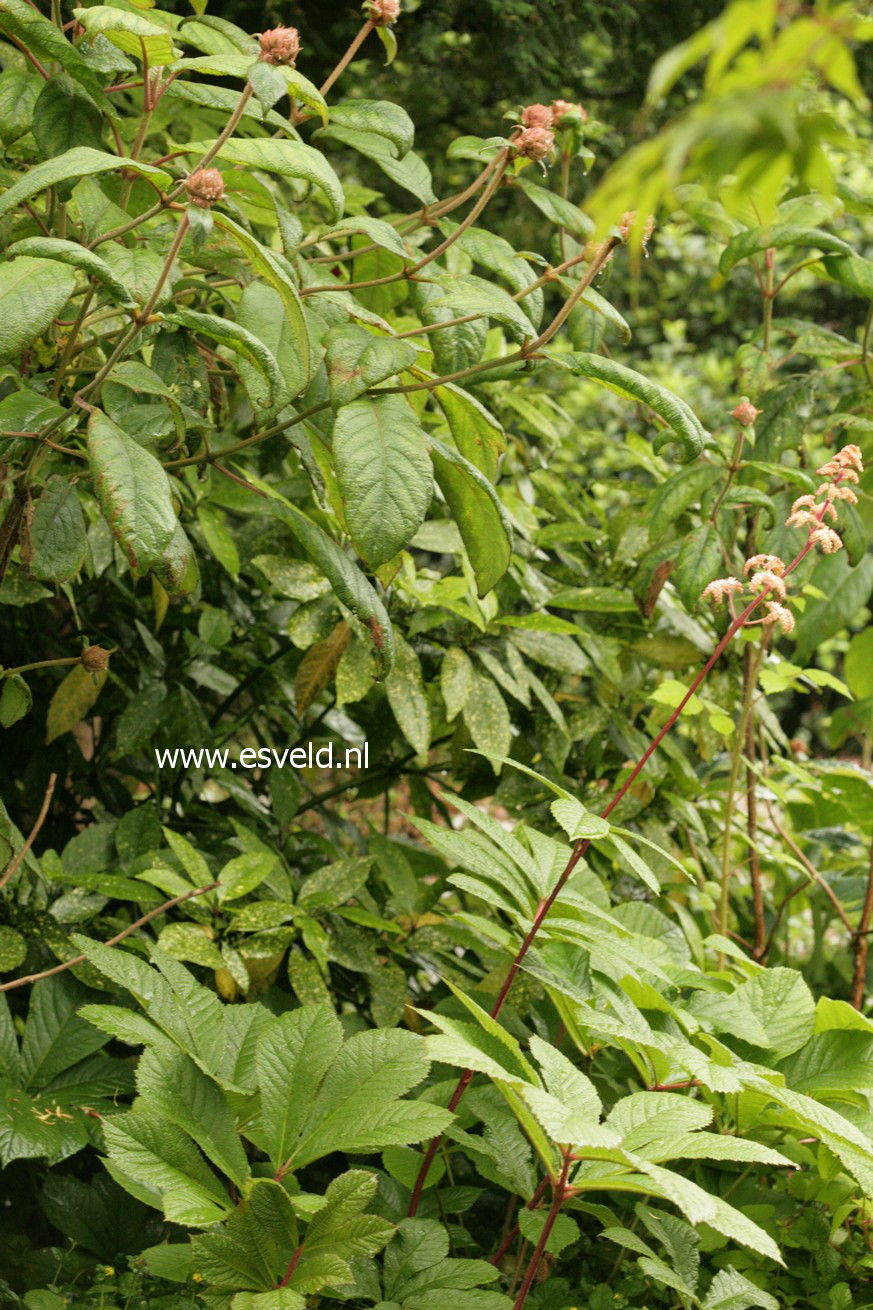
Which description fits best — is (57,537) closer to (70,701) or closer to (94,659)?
(94,659)

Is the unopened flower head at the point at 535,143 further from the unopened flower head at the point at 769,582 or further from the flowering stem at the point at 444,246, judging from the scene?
the unopened flower head at the point at 769,582

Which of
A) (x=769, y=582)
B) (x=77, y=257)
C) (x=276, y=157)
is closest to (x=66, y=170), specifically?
(x=77, y=257)

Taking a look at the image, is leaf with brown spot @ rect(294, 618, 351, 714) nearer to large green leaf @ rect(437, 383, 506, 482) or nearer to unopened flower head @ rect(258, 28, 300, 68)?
large green leaf @ rect(437, 383, 506, 482)

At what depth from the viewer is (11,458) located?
113 cm

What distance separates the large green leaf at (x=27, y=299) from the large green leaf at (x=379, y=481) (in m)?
0.25

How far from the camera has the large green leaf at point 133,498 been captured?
930 mm

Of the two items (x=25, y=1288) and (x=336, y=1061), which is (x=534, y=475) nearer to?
(x=336, y=1061)

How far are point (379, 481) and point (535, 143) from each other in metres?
0.35

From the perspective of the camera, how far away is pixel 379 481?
992mm

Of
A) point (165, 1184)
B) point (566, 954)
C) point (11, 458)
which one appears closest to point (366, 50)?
point (11, 458)

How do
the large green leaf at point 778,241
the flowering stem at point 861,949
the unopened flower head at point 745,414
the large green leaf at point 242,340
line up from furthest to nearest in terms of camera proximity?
the flowering stem at point 861,949 < the unopened flower head at point 745,414 < the large green leaf at point 778,241 < the large green leaf at point 242,340

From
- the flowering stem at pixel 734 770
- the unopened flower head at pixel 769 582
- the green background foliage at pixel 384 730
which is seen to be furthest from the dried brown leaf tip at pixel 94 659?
the flowering stem at pixel 734 770

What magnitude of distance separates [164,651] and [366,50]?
169 centimetres

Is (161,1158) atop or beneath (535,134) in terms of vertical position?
beneath
